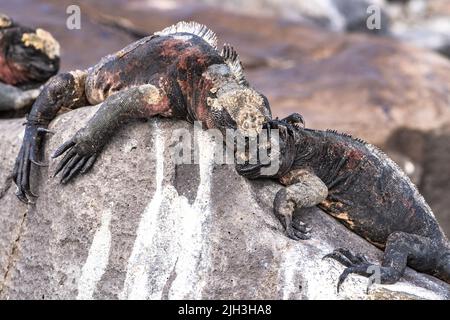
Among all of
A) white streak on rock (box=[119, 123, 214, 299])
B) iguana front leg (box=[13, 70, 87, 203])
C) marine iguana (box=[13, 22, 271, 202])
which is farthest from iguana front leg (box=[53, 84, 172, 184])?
white streak on rock (box=[119, 123, 214, 299])

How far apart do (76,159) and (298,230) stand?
1.37 meters

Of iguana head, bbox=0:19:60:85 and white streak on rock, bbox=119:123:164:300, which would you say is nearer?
white streak on rock, bbox=119:123:164:300

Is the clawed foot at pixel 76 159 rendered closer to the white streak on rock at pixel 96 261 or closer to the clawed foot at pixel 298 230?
the white streak on rock at pixel 96 261

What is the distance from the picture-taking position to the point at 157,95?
4.72 metres

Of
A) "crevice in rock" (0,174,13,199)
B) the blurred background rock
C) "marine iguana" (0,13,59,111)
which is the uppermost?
the blurred background rock

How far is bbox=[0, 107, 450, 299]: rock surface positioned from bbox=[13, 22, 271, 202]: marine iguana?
10 cm

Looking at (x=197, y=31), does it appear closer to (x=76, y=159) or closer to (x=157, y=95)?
(x=157, y=95)

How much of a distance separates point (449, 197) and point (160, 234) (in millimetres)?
6720

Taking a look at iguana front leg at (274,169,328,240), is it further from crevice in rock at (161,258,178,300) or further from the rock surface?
crevice in rock at (161,258,178,300)

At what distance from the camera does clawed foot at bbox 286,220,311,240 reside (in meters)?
4.30

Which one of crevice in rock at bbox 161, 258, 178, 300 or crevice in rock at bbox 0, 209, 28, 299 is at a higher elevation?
crevice in rock at bbox 0, 209, 28, 299

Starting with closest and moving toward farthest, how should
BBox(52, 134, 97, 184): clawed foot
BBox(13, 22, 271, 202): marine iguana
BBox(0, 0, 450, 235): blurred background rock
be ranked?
BBox(13, 22, 271, 202): marine iguana
BBox(52, 134, 97, 184): clawed foot
BBox(0, 0, 450, 235): blurred background rock

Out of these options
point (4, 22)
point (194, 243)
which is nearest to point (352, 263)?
point (194, 243)
